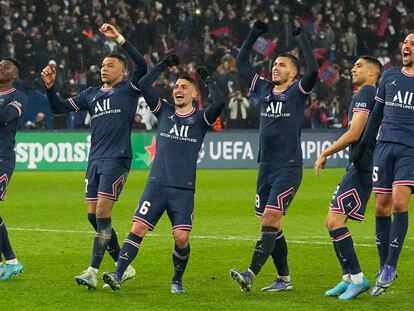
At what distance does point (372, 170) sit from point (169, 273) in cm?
264

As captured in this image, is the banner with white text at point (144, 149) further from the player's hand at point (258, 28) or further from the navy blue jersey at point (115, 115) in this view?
the player's hand at point (258, 28)

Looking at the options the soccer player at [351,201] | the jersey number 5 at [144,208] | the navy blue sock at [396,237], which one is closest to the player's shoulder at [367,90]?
the soccer player at [351,201]

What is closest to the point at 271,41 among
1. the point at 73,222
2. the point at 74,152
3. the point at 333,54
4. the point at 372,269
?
the point at 333,54

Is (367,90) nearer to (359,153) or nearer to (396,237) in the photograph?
(359,153)

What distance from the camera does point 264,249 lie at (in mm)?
10016

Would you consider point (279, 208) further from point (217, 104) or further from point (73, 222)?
point (73, 222)

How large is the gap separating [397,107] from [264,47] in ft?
74.3

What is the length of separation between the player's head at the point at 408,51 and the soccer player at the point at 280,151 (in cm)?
84

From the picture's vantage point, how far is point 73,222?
1689 centimetres

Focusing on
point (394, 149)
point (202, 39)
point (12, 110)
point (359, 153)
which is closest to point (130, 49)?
point (12, 110)

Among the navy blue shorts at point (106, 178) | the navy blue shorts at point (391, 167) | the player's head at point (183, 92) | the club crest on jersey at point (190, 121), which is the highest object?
the player's head at point (183, 92)

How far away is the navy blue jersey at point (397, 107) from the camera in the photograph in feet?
32.4

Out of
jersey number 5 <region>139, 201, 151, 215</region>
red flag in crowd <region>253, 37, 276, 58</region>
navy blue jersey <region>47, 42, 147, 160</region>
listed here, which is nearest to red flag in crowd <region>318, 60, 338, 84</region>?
red flag in crowd <region>253, 37, 276, 58</region>

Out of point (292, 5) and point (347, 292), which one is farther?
point (292, 5)
